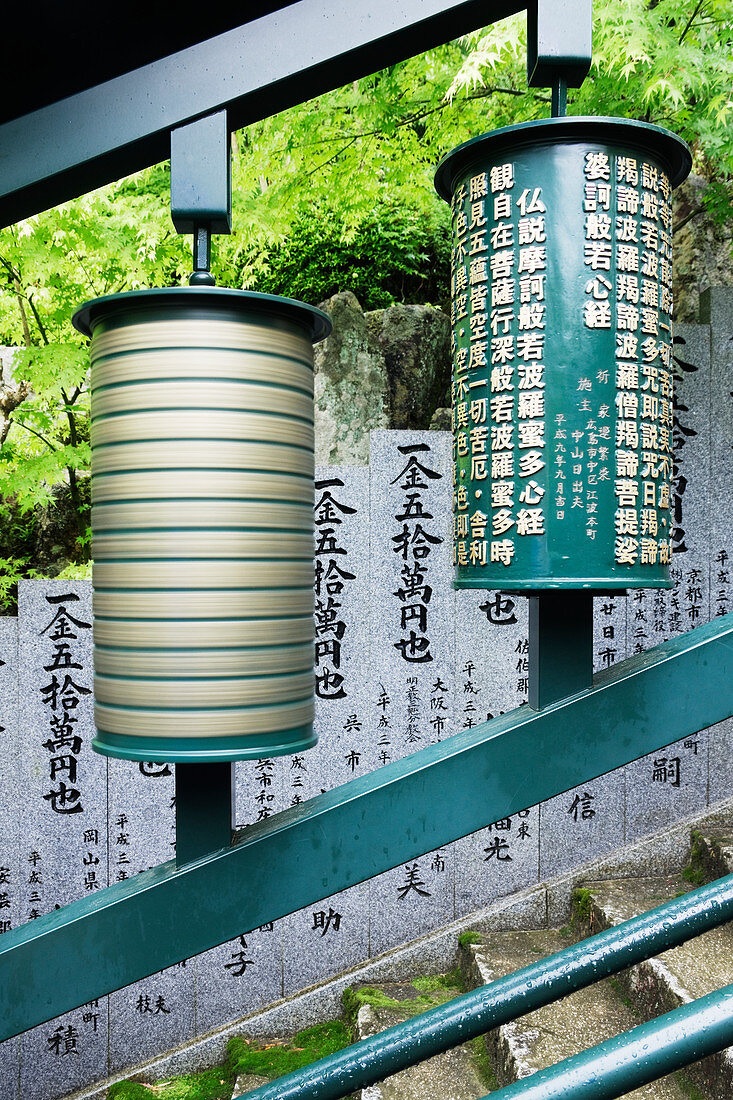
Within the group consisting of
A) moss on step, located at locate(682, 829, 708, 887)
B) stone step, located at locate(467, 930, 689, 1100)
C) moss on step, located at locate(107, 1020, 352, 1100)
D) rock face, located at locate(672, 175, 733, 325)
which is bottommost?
moss on step, located at locate(107, 1020, 352, 1100)

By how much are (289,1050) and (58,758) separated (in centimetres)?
188

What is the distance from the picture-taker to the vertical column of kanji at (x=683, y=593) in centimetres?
432

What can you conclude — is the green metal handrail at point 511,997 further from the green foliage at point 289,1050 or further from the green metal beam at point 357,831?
the green foliage at point 289,1050

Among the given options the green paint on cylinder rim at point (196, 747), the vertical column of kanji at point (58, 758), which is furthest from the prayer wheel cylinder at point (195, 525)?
the vertical column of kanji at point (58, 758)

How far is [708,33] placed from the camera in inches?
151

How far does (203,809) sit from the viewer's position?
4.28 feet

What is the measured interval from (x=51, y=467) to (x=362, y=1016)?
11.3 feet

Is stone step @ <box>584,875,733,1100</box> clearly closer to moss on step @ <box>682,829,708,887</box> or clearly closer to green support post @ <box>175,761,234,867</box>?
moss on step @ <box>682,829,708,887</box>

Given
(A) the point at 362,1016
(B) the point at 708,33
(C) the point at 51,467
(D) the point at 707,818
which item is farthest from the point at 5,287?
(D) the point at 707,818

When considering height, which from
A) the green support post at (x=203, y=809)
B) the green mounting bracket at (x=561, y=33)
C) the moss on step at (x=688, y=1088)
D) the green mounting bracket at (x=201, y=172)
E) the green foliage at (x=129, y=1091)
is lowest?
the green foliage at (x=129, y=1091)

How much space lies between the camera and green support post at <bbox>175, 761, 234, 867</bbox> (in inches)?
Answer: 51.4

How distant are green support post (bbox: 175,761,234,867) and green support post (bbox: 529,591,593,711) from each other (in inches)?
22.2

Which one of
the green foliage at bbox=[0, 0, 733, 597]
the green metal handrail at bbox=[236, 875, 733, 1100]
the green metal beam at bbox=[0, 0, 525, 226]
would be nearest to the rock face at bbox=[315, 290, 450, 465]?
the green foliage at bbox=[0, 0, 733, 597]

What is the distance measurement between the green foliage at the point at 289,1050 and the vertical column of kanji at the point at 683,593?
188cm
